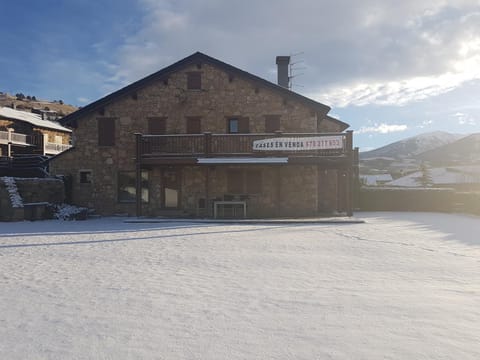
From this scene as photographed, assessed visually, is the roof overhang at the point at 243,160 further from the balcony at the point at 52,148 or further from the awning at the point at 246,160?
the balcony at the point at 52,148

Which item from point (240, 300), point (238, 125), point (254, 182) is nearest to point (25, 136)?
point (238, 125)

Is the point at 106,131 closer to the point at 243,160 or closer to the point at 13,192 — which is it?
the point at 13,192

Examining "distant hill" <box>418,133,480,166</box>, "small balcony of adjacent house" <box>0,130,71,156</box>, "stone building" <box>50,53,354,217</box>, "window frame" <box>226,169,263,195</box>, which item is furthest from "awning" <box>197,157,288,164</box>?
"distant hill" <box>418,133,480,166</box>

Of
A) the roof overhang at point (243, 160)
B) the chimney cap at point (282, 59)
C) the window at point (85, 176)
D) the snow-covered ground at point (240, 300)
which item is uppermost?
the chimney cap at point (282, 59)

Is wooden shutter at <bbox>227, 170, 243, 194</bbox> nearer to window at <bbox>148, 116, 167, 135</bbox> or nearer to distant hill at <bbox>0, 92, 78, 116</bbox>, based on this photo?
window at <bbox>148, 116, 167, 135</bbox>

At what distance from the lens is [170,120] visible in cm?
1620

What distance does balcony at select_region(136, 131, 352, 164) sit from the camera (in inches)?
542

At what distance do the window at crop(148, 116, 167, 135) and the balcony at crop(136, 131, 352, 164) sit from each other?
163 cm

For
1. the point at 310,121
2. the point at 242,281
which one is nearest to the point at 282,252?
the point at 242,281

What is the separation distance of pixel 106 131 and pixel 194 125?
187 inches

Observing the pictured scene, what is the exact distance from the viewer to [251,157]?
14.1 metres

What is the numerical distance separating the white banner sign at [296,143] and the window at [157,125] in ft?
17.3

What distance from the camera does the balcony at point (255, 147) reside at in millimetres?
13773

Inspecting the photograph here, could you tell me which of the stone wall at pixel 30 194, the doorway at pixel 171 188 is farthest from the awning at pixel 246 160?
the stone wall at pixel 30 194
